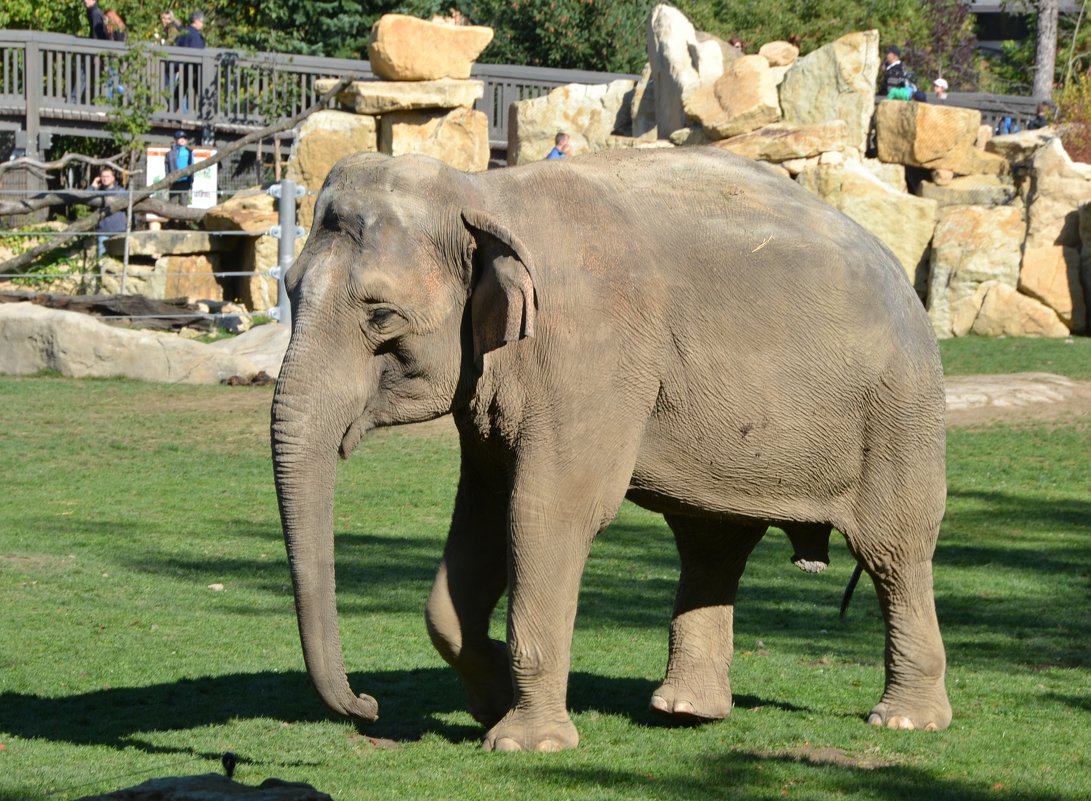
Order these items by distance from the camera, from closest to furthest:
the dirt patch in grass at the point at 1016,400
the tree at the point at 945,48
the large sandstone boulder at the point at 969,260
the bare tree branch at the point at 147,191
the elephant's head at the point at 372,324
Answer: the elephant's head at the point at 372,324
the dirt patch in grass at the point at 1016,400
the large sandstone boulder at the point at 969,260
the bare tree branch at the point at 147,191
the tree at the point at 945,48

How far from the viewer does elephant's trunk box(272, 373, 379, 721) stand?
17.8 ft

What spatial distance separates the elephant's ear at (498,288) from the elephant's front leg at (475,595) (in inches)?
37.2

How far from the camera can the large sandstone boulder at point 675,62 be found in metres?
25.4

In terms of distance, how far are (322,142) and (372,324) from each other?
2027 cm

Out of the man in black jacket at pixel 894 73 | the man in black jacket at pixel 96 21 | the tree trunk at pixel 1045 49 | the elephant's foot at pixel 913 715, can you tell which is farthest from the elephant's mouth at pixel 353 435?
the tree trunk at pixel 1045 49

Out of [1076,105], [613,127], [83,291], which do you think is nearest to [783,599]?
[83,291]

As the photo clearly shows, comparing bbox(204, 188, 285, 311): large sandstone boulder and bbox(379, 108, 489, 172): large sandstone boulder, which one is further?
bbox(379, 108, 489, 172): large sandstone boulder

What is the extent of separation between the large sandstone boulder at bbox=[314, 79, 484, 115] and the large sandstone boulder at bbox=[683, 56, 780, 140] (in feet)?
11.3

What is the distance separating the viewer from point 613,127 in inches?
1086

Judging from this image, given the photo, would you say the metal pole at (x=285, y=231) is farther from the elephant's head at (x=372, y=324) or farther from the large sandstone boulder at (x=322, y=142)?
the elephant's head at (x=372, y=324)

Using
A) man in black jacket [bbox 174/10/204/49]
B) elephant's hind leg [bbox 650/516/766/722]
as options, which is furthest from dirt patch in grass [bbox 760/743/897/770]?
man in black jacket [bbox 174/10/204/49]

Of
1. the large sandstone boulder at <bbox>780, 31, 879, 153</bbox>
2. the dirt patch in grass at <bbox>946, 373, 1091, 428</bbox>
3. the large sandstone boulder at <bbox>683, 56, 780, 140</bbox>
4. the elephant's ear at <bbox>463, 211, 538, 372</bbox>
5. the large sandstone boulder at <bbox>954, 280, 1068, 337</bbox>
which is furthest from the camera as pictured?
the large sandstone boulder at <bbox>780, 31, 879, 153</bbox>

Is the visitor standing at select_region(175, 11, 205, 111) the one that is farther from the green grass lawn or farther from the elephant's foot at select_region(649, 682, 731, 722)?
the elephant's foot at select_region(649, 682, 731, 722)

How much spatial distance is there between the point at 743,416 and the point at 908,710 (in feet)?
4.82
